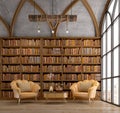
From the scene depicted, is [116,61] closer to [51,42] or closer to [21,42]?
[51,42]

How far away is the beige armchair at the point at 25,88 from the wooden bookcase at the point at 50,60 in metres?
0.82

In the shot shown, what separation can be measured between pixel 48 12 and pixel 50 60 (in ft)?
6.84

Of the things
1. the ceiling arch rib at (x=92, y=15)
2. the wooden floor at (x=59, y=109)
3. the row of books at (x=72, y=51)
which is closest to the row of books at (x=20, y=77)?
the row of books at (x=72, y=51)

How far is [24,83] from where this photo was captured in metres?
12.4

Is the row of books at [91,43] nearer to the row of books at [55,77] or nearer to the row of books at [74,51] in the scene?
the row of books at [74,51]

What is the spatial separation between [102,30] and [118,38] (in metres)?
3.26

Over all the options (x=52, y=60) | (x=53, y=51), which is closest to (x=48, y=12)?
(x=53, y=51)

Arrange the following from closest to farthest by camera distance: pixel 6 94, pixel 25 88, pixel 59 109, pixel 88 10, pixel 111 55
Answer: pixel 59 109 < pixel 111 55 < pixel 25 88 < pixel 88 10 < pixel 6 94

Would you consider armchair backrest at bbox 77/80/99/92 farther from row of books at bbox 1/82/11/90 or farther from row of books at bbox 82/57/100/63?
row of books at bbox 1/82/11/90

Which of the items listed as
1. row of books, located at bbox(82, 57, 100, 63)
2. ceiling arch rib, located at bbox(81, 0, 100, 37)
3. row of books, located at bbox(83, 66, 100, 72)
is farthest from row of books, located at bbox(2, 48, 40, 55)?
ceiling arch rib, located at bbox(81, 0, 100, 37)

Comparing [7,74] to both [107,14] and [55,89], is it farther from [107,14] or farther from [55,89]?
[107,14]

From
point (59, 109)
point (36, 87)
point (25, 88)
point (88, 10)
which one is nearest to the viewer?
point (59, 109)

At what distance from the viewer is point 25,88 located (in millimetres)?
12289

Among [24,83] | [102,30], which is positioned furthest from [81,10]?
[24,83]
